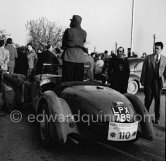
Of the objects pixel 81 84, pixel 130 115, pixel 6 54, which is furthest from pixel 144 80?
pixel 6 54

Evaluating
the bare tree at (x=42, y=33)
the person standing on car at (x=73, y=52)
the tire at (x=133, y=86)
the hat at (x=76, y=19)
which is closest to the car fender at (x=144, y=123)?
the person standing on car at (x=73, y=52)

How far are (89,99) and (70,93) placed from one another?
18.2 inches

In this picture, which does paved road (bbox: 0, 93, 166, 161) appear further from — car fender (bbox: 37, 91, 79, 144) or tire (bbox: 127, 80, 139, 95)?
tire (bbox: 127, 80, 139, 95)

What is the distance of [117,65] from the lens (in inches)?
333

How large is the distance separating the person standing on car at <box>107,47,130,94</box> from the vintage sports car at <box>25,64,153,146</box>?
338cm

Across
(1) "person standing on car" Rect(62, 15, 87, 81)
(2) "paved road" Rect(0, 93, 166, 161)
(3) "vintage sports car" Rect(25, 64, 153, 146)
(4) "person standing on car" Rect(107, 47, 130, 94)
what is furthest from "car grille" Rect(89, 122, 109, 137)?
(4) "person standing on car" Rect(107, 47, 130, 94)

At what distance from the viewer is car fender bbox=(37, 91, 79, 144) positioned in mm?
4340

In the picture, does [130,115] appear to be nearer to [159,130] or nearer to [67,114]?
[67,114]

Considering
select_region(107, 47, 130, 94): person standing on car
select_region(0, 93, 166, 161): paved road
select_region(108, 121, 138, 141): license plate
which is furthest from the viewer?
select_region(107, 47, 130, 94): person standing on car

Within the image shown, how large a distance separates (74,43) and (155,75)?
2153 mm

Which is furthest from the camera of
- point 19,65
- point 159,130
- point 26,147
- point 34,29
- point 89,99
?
point 34,29

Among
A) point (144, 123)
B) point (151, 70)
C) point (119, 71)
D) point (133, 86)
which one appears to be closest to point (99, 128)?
point (144, 123)

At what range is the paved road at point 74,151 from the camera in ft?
14.7

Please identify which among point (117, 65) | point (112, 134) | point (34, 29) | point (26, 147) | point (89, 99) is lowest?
point (26, 147)
